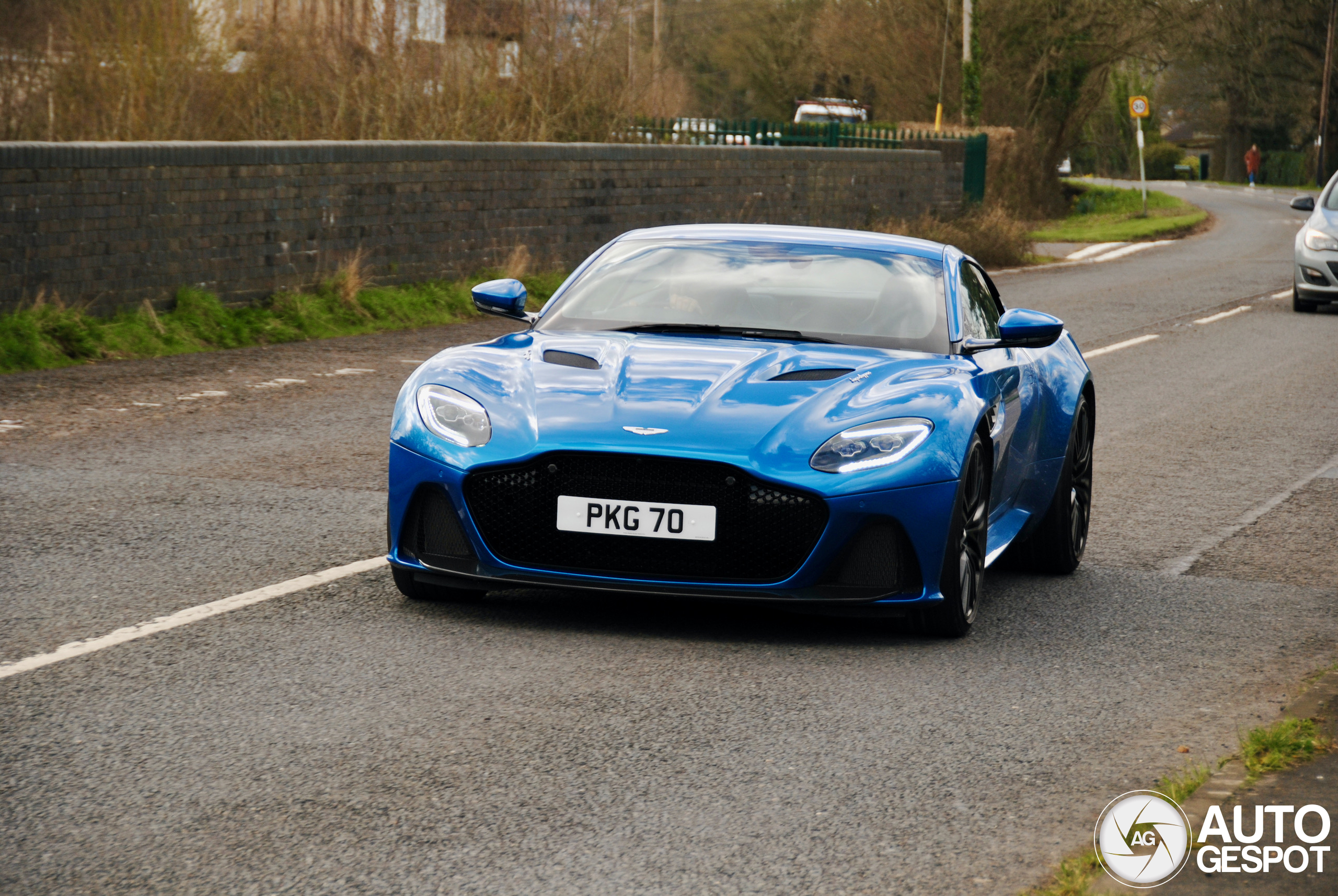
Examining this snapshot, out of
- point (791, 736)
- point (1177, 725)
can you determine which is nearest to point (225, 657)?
point (791, 736)

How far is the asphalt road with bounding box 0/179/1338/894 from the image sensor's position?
3.65 m

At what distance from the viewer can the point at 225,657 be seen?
520cm

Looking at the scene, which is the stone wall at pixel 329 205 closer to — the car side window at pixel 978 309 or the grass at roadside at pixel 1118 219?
the car side window at pixel 978 309

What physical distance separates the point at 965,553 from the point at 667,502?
1.05 m

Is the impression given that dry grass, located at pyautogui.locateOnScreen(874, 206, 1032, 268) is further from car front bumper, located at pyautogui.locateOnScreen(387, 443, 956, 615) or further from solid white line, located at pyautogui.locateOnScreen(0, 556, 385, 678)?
car front bumper, located at pyautogui.locateOnScreen(387, 443, 956, 615)

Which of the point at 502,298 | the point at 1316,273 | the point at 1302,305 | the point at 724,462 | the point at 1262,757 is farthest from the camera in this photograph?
the point at 1302,305

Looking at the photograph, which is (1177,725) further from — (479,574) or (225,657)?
(225,657)

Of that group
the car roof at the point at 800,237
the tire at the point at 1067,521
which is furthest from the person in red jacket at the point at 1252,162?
the car roof at the point at 800,237

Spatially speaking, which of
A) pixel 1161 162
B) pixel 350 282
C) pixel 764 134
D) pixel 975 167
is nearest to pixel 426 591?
pixel 350 282

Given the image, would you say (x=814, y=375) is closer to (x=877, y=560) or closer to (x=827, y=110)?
(x=877, y=560)

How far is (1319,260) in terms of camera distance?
68.7ft

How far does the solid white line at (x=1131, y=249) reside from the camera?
3203 centimetres

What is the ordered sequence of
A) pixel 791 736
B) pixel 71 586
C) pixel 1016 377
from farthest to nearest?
pixel 1016 377, pixel 71 586, pixel 791 736

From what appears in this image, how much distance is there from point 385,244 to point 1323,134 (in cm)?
7950
